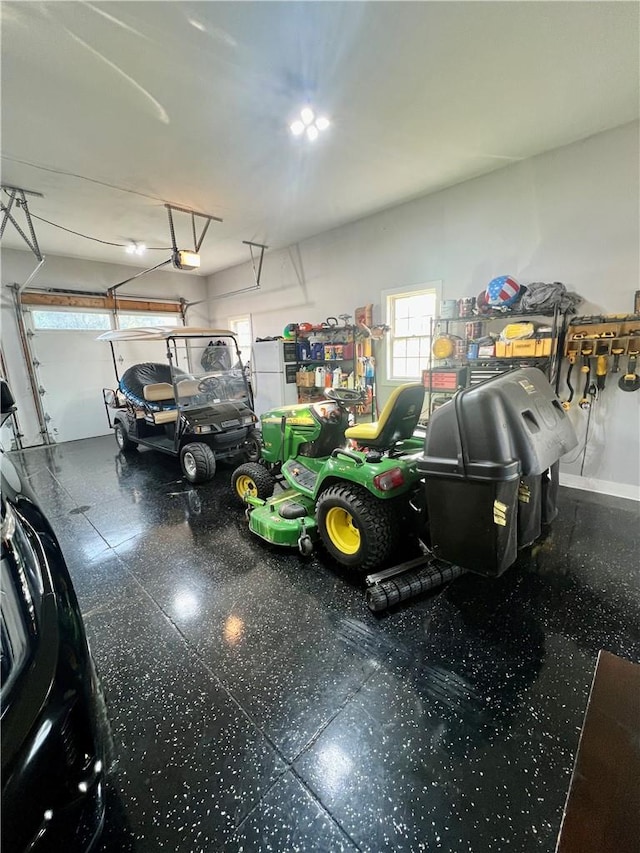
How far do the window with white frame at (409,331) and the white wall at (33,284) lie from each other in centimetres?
585

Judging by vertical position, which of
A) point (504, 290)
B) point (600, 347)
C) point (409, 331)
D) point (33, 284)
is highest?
point (33, 284)

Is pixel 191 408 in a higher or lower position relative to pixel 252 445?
higher

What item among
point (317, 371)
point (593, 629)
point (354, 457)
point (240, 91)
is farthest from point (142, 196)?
point (593, 629)

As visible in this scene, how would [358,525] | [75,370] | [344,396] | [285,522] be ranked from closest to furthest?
1. [358,525]
2. [285,522]
3. [344,396]
4. [75,370]

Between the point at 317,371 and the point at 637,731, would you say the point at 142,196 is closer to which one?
the point at 317,371

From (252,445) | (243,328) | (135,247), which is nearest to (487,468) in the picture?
(252,445)

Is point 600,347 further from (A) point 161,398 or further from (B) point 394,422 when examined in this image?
(A) point 161,398

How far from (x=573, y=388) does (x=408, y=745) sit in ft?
12.2

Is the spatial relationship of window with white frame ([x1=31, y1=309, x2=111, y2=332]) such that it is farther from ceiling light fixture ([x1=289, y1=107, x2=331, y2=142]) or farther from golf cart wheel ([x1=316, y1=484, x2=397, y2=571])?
golf cart wheel ([x1=316, y1=484, x2=397, y2=571])

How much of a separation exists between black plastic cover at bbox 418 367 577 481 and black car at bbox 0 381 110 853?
5.19 ft

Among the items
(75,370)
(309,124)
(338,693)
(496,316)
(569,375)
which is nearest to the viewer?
(338,693)

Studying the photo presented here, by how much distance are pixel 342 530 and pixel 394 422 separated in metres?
0.90

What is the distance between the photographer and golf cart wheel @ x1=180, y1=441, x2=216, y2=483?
4.05 m

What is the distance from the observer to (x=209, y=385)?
4.82 m
